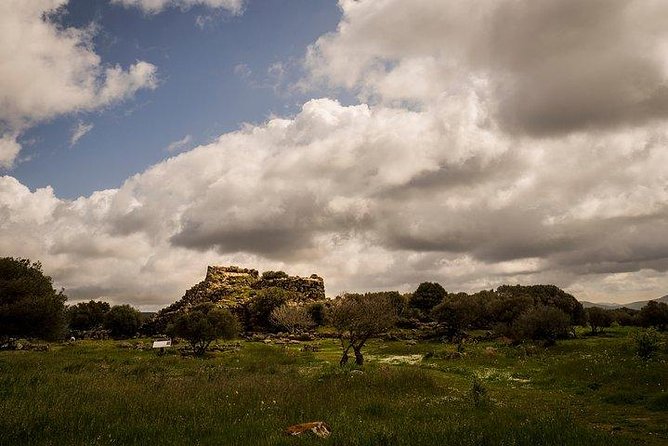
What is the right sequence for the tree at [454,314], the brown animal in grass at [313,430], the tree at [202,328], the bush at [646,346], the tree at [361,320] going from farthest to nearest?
the tree at [454,314] → the tree at [202,328] → the tree at [361,320] → the bush at [646,346] → the brown animal in grass at [313,430]

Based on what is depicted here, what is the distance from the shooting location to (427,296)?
120250mm

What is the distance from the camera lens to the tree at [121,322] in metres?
109

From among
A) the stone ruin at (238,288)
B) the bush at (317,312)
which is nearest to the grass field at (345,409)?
the bush at (317,312)

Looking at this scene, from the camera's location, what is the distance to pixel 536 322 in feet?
167

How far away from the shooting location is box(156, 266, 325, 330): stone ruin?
5787 inches

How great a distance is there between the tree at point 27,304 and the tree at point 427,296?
3796 inches

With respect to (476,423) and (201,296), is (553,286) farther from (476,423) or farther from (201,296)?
(476,423)

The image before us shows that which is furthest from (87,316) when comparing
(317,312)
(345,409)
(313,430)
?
(313,430)

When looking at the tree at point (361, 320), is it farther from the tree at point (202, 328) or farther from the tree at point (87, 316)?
the tree at point (87, 316)

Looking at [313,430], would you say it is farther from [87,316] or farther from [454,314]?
[87,316]

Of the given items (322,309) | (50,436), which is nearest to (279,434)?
(50,436)

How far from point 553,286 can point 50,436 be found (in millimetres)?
153798

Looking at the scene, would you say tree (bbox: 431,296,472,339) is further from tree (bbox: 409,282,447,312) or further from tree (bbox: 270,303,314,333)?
tree (bbox: 409,282,447,312)

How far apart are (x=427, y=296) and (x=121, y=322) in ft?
275
